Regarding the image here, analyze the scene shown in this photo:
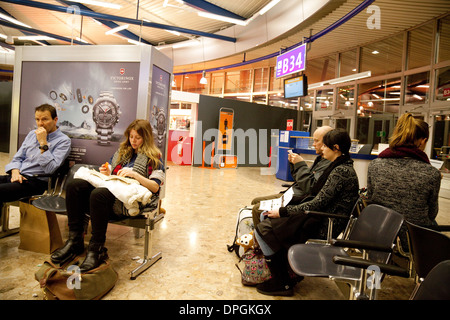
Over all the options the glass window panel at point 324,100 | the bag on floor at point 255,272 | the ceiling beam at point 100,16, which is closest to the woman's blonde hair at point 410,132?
the bag on floor at point 255,272

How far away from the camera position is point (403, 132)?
212 centimetres

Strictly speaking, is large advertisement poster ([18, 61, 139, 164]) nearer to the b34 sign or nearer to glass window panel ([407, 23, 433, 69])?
the b34 sign

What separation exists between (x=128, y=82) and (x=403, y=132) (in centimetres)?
262

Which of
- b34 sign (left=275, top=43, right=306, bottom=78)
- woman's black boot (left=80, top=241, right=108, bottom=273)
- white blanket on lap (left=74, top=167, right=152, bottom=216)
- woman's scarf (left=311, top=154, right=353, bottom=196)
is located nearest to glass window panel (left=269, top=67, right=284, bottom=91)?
b34 sign (left=275, top=43, right=306, bottom=78)

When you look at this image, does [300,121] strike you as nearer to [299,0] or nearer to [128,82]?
[299,0]

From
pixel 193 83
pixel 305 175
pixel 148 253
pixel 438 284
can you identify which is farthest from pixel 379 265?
pixel 193 83

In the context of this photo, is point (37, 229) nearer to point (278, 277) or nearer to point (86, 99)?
point (86, 99)

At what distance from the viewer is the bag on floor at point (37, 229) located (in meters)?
2.52

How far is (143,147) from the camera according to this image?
8.49ft

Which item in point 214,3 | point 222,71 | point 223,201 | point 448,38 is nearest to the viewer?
point 223,201

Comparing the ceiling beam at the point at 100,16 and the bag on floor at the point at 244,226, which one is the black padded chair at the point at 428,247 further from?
the ceiling beam at the point at 100,16

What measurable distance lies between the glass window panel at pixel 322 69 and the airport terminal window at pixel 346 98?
80 centimetres

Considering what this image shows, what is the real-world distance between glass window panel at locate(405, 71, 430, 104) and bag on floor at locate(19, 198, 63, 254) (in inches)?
352
